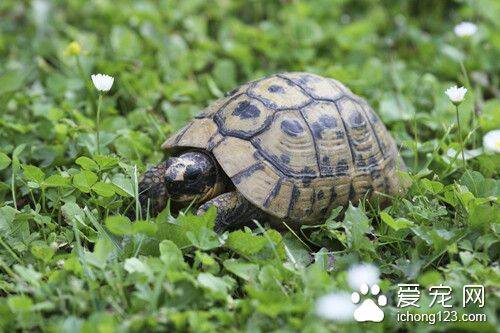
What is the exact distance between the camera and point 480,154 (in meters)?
3.46

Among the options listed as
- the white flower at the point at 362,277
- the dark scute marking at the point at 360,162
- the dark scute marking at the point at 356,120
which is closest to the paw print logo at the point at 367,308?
the white flower at the point at 362,277

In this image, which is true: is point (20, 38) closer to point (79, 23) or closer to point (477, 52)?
point (79, 23)

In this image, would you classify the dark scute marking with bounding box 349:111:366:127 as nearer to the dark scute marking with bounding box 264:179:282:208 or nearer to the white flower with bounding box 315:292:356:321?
the dark scute marking with bounding box 264:179:282:208

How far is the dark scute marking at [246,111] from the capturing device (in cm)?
306

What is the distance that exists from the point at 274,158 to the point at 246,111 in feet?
0.88

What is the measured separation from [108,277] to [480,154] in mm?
2036

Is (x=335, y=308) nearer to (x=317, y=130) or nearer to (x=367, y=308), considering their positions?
(x=367, y=308)

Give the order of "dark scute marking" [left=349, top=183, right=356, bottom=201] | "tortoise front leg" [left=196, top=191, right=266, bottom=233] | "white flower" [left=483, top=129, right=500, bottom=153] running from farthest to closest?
"white flower" [left=483, top=129, right=500, bottom=153]
"dark scute marking" [left=349, top=183, right=356, bottom=201]
"tortoise front leg" [left=196, top=191, right=266, bottom=233]

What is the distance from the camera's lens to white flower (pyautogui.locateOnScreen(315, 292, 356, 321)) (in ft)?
7.14

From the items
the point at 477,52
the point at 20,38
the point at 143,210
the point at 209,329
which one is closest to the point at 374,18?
the point at 477,52

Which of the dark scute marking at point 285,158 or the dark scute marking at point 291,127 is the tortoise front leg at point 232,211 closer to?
the dark scute marking at point 285,158

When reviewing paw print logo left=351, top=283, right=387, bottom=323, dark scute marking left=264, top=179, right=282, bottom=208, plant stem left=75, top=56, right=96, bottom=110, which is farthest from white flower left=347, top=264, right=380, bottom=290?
plant stem left=75, top=56, right=96, bottom=110

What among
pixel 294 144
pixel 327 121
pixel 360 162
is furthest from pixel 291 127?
pixel 360 162

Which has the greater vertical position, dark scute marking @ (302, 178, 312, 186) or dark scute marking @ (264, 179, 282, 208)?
dark scute marking @ (302, 178, 312, 186)
